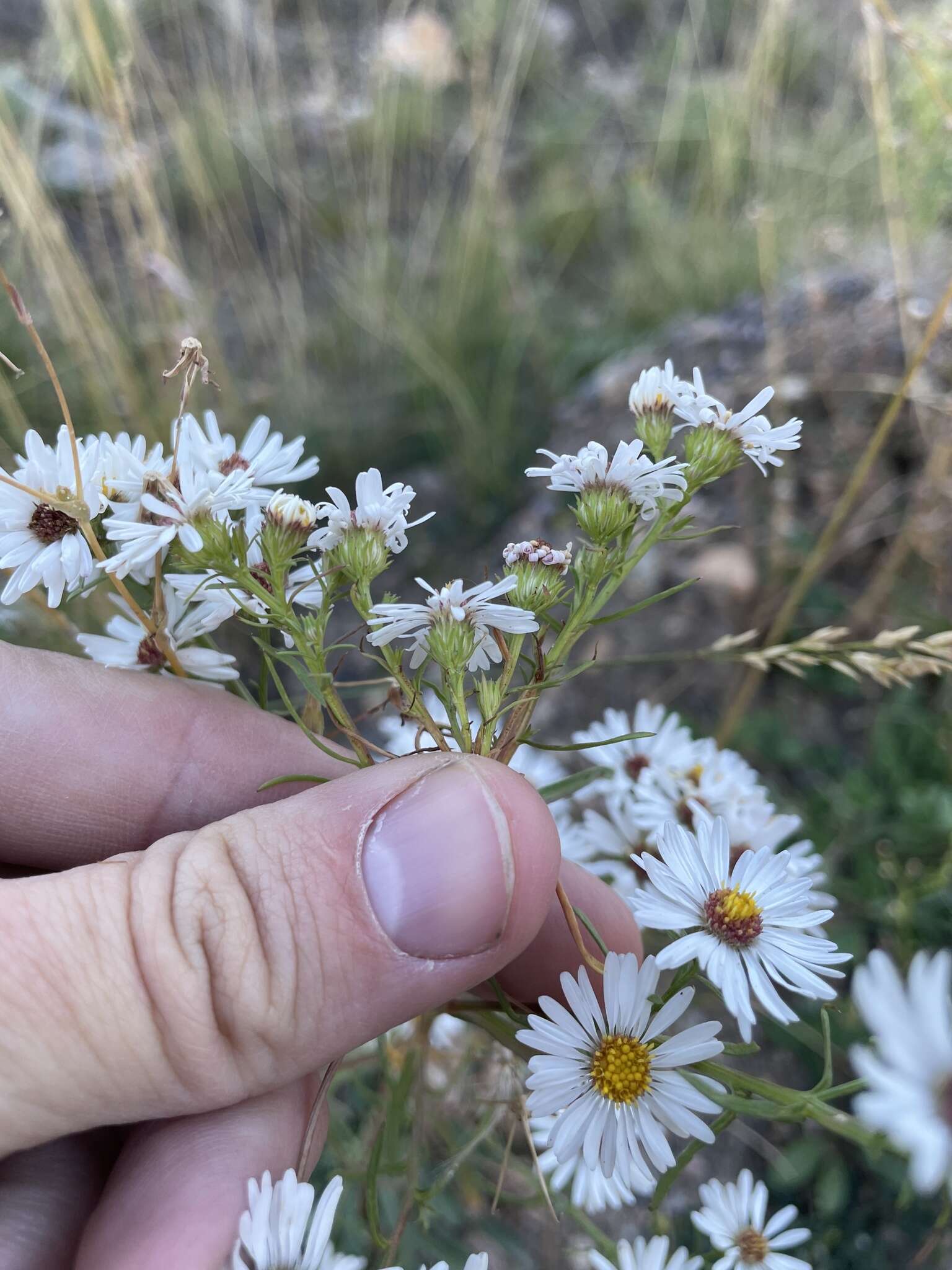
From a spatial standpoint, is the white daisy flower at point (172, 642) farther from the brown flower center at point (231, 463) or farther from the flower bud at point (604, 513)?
the flower bud at point (604, 513)

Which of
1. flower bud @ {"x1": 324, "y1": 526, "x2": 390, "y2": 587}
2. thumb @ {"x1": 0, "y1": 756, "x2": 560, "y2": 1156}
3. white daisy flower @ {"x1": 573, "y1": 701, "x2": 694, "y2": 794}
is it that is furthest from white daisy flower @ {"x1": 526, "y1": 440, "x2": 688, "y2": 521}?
white daisy flower @ {"x1": 573, "y1": 701, "x2": 694, "y2": 794}

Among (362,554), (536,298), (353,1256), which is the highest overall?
(536,298)

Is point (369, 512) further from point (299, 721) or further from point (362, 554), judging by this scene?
point (299, 721)

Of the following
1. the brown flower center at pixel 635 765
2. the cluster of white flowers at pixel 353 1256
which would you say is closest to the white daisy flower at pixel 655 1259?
the cluster of white flowers at pixel 353 1256

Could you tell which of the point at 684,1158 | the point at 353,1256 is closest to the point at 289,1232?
the point at 353,1256

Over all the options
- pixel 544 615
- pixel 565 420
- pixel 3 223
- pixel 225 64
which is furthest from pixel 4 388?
pixel 225 64
